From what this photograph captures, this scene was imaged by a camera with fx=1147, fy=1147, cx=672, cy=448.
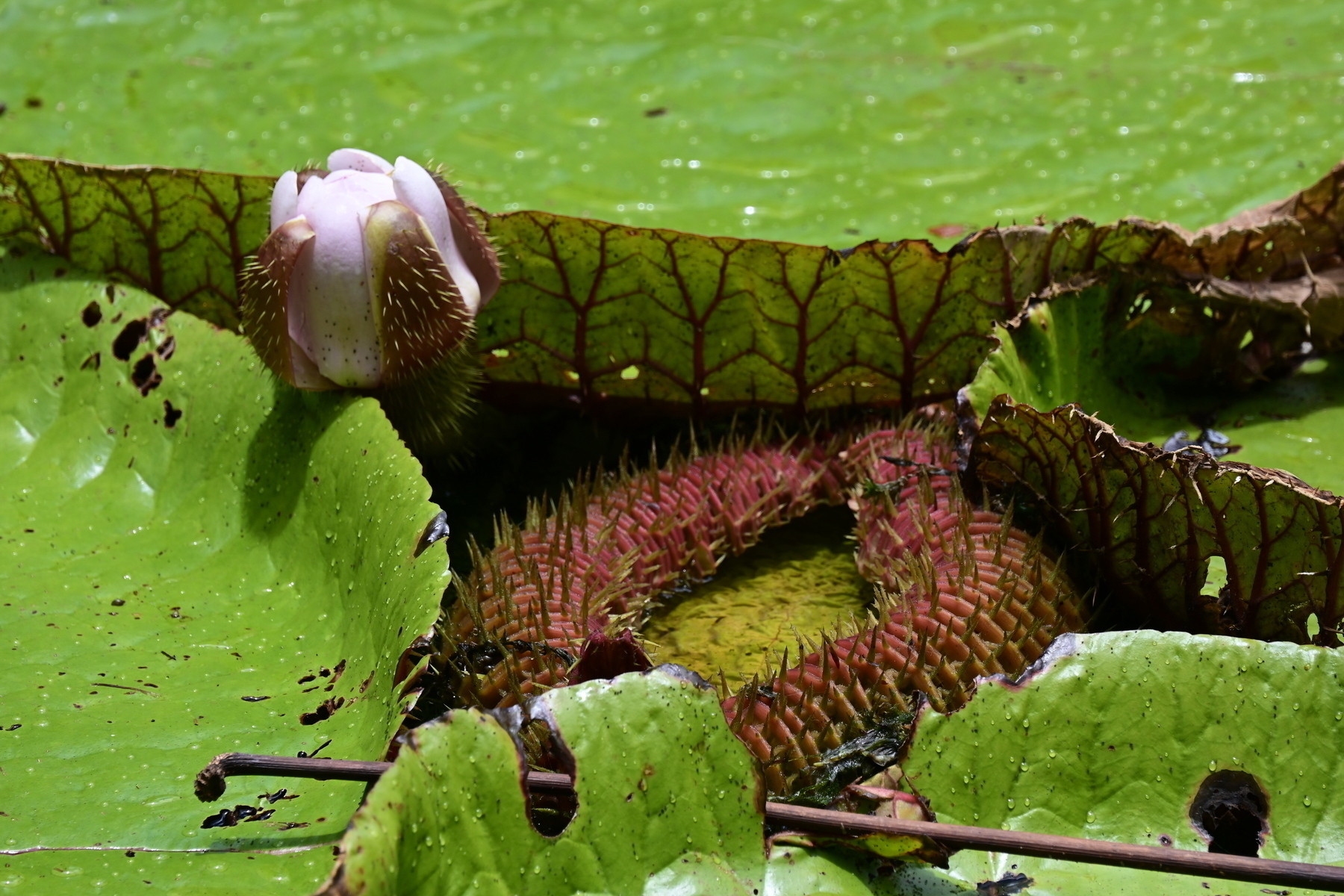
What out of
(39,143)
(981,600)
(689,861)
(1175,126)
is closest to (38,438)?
(39,143)

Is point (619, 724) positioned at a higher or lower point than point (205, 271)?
lower

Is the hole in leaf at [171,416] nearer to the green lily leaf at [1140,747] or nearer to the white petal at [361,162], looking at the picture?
the white petal at [361,162]

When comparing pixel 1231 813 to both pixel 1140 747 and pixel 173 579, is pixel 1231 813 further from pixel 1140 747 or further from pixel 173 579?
pixel 173 579

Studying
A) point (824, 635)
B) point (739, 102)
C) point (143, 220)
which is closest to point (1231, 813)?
point (824, 635)

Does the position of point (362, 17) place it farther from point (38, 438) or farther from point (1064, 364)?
point (1064, 364)

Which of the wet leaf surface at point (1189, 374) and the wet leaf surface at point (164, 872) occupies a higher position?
the wet leaf surface at point (1189, 374)

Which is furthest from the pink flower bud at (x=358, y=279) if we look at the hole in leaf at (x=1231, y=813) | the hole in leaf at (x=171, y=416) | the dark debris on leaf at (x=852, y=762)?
the hole in leaf at (x=1231, y=813)

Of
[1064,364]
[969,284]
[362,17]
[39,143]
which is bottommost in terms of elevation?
[1064,364]
